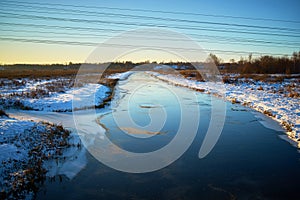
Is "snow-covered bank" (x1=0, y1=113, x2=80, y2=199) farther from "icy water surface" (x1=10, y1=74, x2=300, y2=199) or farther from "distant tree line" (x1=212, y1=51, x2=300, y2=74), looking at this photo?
"distant tree line" (x1=212, y1=51, x2=300, y2=74)

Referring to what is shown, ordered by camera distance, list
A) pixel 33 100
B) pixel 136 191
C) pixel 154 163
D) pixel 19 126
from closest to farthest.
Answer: pixel 136 191 → pixel 154 163 → pixel 19 126 → pixel 33 100

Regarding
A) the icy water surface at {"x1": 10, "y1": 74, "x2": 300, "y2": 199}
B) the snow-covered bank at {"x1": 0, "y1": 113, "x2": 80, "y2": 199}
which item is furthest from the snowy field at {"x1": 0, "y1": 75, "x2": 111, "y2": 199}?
Result: the icy water surface at {"x1": 10, "y1": 74, "x2": 300, "y2": 199}

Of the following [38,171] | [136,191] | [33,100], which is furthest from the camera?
[33,100]

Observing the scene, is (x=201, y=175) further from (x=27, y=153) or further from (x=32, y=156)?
(x=27, y=153)

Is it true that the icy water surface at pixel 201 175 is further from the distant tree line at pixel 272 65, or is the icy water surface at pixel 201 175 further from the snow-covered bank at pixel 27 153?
the distant tree line at pixel 272 65

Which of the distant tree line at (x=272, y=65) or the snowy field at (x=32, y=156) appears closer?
the snowy field at (x=32, y=156)

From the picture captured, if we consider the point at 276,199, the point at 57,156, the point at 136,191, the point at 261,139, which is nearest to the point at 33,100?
the point at 57,156

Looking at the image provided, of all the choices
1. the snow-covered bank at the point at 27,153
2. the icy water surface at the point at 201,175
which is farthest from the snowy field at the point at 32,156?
the icy water surface at the point at 201,175

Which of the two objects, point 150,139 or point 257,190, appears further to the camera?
point 150,139

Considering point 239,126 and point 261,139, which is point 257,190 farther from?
point 239,126

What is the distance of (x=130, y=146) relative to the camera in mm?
8438

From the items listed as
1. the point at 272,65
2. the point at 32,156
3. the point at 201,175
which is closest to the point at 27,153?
the point at 32,156

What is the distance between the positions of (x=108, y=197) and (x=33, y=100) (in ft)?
42.2

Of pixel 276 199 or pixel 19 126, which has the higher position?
pixel 19 126
